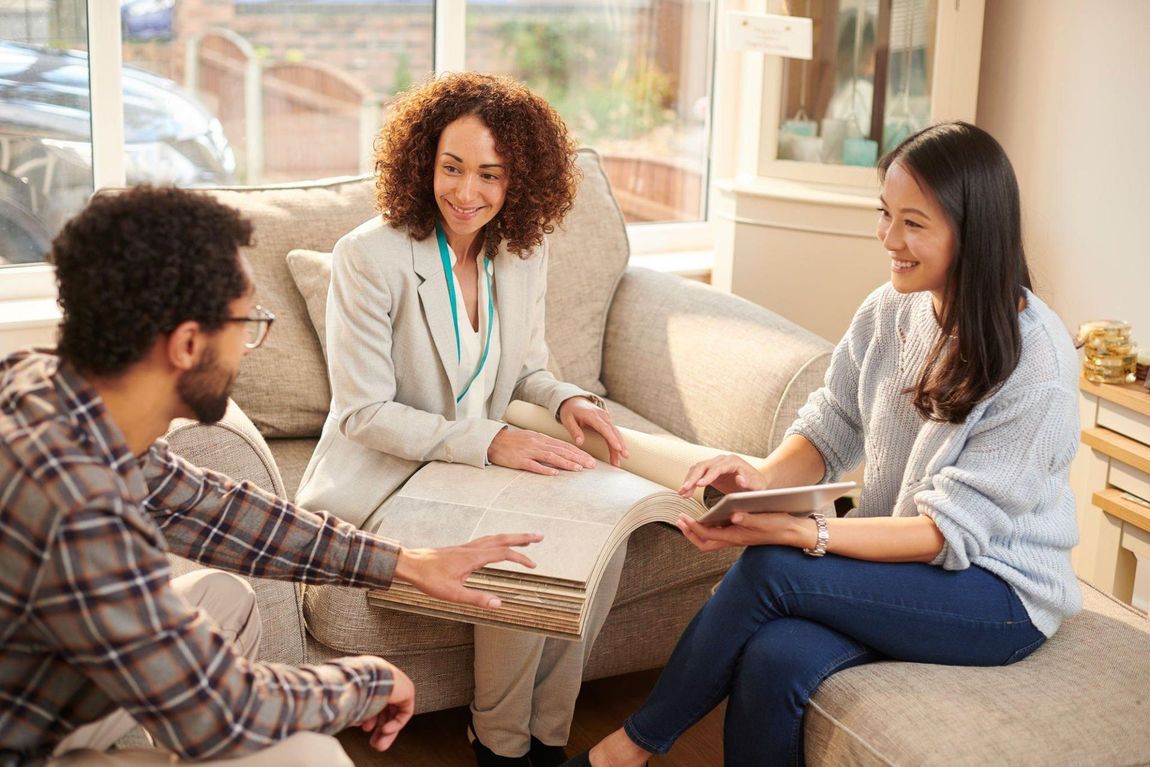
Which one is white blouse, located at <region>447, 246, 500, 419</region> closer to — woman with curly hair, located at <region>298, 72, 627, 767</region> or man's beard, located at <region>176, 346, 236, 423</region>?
woman with curly hair, located at <region>298, 72, 627, 767</region>

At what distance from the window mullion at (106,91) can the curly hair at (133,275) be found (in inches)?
66.1

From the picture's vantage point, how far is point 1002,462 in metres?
1.61

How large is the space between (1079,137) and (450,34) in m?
1.52

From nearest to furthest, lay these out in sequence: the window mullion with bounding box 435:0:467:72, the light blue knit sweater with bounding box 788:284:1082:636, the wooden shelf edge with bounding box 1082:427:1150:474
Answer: the light blue knit sweater with bounding box 788:284:1082:636 → the wooden shelf edge with bounding box 1082:427:1150:474 → the window mullion with bounding box 435:0:467:72

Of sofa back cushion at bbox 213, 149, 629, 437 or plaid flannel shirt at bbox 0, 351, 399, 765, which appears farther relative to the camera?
sofa back cushion at bbox 213, 149, 629, 437

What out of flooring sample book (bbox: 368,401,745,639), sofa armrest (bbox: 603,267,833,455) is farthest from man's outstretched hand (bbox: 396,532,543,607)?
sofa armrest (bbox: 603,267,833,455)

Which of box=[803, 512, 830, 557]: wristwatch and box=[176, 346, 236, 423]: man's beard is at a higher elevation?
box=[176, 346, 236, 423]: man's beard

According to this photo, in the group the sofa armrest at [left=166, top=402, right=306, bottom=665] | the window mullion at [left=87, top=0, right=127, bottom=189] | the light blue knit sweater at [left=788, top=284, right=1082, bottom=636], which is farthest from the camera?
the window mullion at [left=87, top=0, right=127, bottom=189]

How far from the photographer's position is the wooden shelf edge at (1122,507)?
84.9 inches

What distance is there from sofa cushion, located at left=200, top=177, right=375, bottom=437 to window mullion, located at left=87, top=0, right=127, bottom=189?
478mm

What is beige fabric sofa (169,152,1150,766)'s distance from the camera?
4.99 ft

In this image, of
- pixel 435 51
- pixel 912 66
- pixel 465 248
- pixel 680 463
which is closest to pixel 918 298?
pixel 680 463

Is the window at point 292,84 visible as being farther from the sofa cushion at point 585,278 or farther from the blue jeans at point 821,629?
the blue jeans at point 821,629

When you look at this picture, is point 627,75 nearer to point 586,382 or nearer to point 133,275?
point 586,382
